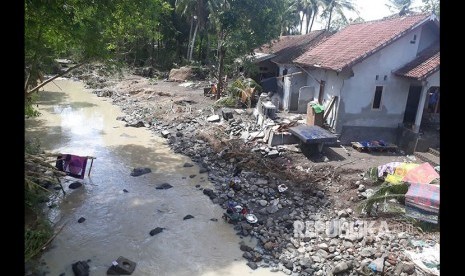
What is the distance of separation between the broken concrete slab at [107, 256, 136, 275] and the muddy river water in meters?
0.15

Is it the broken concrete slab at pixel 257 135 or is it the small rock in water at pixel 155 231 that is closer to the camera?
the small rock in water at pixel 155 231

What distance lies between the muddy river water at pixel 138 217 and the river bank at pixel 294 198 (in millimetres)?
552

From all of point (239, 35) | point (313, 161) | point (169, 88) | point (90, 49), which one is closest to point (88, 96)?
point (169, 88)

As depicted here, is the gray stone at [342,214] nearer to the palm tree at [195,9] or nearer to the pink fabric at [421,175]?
the pink fabric at [421,175]

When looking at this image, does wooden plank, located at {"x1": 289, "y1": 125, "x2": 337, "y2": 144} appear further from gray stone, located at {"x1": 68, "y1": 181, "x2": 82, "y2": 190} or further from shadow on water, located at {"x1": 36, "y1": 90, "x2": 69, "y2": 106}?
shadow on water, located at {"x1": 36, "y1": 90, "x2": 69, "y2": 106}

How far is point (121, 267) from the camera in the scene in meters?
7.85

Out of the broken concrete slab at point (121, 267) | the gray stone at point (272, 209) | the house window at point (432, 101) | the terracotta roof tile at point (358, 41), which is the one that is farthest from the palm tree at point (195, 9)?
the broken concrete slab at point (121, 267)

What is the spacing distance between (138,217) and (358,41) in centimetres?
1254

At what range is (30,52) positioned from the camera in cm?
885

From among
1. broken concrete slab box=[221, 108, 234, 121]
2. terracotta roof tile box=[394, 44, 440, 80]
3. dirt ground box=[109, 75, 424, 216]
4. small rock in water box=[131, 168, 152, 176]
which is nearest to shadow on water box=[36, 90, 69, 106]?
dirt ground box=[109, 75, 424, 216]

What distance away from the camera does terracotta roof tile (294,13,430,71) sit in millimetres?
13578

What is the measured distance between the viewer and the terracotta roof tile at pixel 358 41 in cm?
1358
